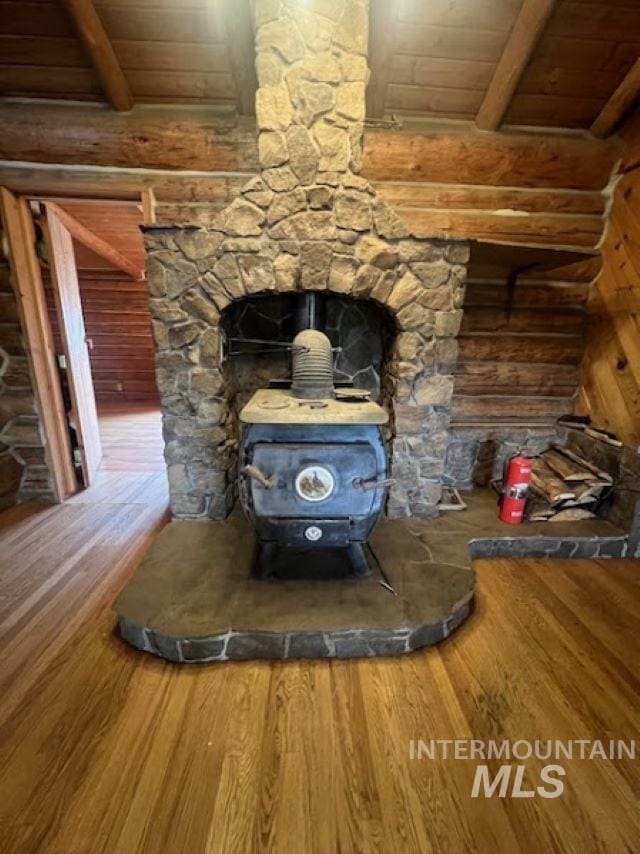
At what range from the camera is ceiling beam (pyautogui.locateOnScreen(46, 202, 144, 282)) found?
444cm

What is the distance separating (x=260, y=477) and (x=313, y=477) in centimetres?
23

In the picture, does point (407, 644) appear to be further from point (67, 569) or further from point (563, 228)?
point (563, 228)

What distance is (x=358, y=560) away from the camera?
5.89ft

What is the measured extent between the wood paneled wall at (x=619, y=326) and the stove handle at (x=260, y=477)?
92.3 inches

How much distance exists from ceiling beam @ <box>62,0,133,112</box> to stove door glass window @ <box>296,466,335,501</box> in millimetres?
2516

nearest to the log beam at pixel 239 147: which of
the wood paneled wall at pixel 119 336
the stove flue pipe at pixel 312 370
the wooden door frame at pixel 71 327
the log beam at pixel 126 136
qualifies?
the log beam at pixel 126 136

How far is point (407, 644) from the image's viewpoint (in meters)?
1.55

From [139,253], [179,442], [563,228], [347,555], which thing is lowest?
[347,555]

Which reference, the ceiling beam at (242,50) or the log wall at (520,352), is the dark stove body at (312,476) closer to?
the log wall at (520,352)

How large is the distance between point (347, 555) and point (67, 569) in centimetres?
161

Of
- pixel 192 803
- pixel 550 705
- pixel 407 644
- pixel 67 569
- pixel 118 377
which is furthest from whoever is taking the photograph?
pixel 118 377

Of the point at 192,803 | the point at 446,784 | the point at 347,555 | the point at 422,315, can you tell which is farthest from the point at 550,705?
the point at 422,315

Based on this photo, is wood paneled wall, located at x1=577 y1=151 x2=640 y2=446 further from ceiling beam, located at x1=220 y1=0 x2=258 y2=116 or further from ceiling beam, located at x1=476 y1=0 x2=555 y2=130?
ceiling beam, located at x1=220 y1=0 x2=258 y2=116

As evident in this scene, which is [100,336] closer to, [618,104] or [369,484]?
[369,484]
